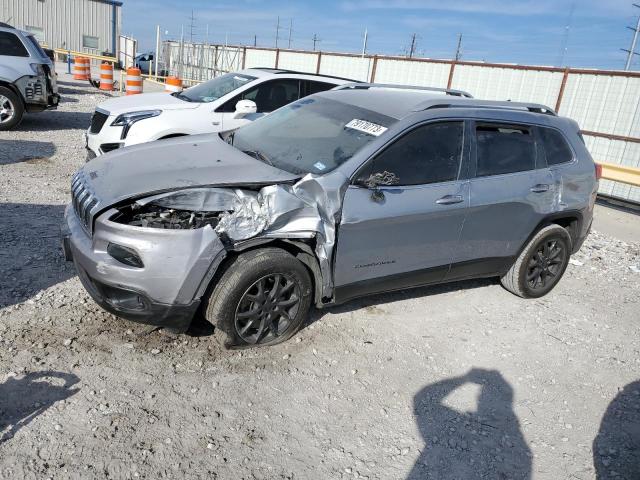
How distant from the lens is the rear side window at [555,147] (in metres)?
4.85

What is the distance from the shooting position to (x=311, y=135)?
4.29m

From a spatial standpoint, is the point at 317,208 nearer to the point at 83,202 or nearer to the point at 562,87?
the point at 83,202

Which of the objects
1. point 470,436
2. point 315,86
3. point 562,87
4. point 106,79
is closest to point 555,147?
point 470,436

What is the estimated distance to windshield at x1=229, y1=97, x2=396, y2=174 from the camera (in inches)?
154

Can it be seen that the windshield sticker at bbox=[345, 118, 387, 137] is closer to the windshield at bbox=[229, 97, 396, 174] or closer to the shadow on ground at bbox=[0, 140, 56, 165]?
the windshield at bbox=[229, 97, 396, 174]

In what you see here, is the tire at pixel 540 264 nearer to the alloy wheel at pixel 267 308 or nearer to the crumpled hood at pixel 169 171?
the alloy wheel at pixel 267 308

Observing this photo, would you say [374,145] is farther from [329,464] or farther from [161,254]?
[329,464]

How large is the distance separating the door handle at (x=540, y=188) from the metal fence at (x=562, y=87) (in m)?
6.56

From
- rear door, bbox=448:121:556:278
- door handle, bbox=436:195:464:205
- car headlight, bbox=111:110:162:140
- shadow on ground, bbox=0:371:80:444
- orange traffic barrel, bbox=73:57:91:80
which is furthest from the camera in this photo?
orange traffic barrel, bbox=73:57:91:80

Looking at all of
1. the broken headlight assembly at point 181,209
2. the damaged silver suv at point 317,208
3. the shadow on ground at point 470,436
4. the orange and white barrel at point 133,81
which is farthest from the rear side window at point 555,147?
the orange and white barrel at point 133,81

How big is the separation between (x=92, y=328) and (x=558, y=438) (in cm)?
318

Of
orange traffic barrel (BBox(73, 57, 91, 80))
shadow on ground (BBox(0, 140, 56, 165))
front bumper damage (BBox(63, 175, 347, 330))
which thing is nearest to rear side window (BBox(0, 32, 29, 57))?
shadow on ground (BBox(0, 140, 56, 165))

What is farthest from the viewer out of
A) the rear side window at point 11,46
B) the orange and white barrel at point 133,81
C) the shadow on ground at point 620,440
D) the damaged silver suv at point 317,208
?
the orange and white barrel at point 133,81

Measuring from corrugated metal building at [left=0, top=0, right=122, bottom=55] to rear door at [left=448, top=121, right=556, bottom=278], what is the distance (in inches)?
1414
